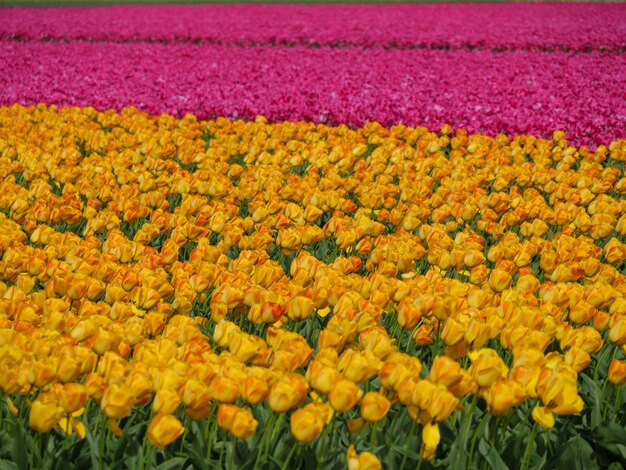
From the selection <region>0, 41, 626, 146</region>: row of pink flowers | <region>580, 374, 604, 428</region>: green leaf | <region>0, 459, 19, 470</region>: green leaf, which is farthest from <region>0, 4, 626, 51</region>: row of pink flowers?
<region>0, 459, 19, 470</region>: green leaf

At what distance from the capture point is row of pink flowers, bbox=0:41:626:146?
31.2ft

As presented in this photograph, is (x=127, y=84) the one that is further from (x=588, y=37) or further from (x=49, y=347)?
(x=588, y=37)

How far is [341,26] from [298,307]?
2024 cm

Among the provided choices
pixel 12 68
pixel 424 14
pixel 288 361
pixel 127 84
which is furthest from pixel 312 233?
pixel 424 14

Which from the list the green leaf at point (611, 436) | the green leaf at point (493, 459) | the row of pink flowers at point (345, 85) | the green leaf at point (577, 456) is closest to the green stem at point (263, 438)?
the green leaf at point (493, 459)

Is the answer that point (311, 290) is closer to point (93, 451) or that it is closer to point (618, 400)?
point (93, 451)

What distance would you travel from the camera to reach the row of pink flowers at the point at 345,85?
9.52 meters

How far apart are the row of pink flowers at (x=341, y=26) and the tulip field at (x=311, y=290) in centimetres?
1000

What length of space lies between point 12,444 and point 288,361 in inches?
36.7

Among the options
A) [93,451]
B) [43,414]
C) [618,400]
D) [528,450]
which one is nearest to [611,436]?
[618,400]

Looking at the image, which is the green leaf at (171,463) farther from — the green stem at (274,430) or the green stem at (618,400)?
the green stem at (618,400)

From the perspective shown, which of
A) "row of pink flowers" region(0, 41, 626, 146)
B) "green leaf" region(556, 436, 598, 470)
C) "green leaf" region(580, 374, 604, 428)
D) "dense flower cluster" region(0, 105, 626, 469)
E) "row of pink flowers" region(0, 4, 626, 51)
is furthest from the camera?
"row of pink flowers" region(0, 4, 626, 51)

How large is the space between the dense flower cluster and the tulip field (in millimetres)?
10

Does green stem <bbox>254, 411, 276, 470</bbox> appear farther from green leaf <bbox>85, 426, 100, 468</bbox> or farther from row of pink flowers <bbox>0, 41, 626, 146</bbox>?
row of pink flowers <bbox>0, 41, 626, 146</bbox>
